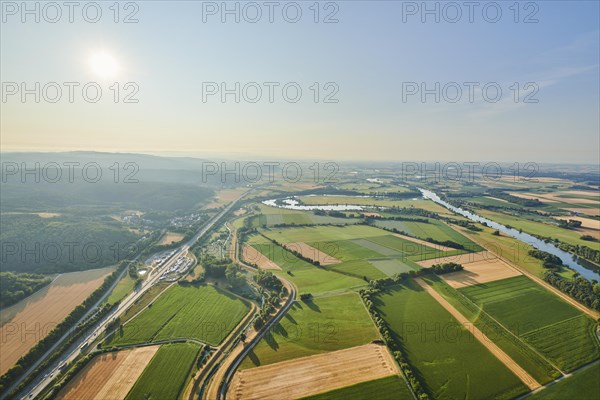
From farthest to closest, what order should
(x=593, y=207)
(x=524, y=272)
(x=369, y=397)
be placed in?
(x=593, y=207), (x=524, y=272), (x=369, y=397)

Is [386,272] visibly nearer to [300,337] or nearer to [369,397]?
[300,337]

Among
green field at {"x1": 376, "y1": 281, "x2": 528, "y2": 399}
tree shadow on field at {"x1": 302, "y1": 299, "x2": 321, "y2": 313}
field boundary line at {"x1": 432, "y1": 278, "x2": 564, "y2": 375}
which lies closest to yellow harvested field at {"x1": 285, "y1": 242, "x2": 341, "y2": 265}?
tree shadow on field at {"x1": 302, "y1": 299, "x2": 321, "y2": 313}

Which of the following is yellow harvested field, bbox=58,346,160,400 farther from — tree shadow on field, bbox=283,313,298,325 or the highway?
tree shadow on field, bbox=283,313,298,325

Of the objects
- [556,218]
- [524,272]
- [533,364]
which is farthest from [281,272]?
[556,218]

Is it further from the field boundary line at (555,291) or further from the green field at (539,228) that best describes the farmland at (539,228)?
the field boundary line at (555,291)

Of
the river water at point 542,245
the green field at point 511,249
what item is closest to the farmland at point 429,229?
the green field at point 511,249

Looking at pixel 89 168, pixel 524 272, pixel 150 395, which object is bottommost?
pixel 150 395
